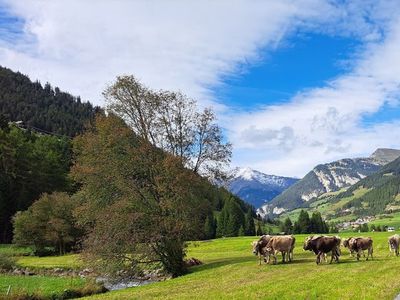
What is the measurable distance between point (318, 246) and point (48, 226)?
5737 centimetres

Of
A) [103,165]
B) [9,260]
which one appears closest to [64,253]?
[9,260]

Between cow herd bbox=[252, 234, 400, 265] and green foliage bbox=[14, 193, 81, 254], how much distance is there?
4897cm

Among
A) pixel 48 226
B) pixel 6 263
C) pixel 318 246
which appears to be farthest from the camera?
pixel 48 226

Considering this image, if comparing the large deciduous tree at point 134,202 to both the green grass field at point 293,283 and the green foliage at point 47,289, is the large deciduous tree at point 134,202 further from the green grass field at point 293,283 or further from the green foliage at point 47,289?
the green grass field at point 293,283

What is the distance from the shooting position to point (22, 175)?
386 ft

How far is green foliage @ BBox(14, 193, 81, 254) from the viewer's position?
256ft

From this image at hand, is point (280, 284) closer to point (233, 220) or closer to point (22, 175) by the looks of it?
point (22, 175)

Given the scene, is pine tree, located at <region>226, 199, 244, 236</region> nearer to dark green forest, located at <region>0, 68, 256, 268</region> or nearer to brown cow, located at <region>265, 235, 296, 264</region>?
dark green forest, located at <region>0, 68, 256, 268</region>

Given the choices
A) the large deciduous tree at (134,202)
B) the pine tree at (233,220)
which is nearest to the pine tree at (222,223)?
the pine tree at (233,220)

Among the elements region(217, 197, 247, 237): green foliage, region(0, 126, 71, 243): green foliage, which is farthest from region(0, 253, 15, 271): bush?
region(217, 197, 247, 237): green foliage

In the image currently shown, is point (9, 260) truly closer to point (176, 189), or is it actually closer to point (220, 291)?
point (176, 189)

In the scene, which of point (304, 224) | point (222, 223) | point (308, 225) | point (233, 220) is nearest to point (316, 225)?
point (308, 225)

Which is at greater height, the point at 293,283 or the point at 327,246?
the point at 327,246

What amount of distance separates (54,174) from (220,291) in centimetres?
10787
